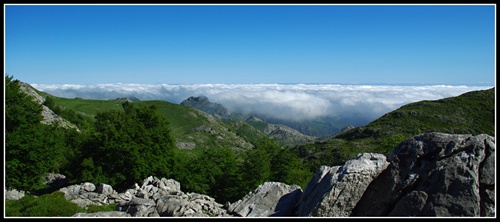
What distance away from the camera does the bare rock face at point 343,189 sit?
23609 millimetres

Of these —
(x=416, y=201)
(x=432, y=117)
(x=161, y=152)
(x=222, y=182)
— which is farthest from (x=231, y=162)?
(x=432, y=117)

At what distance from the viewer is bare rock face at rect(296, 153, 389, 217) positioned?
2361cm

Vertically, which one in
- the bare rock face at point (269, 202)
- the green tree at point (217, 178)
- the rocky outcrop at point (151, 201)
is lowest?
the green tree at point (217, 178)

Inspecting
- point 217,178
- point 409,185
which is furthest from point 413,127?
point 409,185

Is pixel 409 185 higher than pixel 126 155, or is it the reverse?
pixel 409 185

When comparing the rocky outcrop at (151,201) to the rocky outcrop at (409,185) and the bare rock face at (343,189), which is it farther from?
the bare rock face at (343,189)

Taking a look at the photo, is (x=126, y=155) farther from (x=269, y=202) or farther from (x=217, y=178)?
(x=269, y=202)

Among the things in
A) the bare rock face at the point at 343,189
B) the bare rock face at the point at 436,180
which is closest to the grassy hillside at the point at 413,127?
the bare rock face at the point at 343,189

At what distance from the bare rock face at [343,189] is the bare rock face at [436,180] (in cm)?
72

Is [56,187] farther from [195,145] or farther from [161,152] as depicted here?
[195,145]

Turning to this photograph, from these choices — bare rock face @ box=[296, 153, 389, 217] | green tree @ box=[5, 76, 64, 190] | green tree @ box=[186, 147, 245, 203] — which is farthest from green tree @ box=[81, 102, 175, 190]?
bare rock face @ box=[296, 153, 389, 217]

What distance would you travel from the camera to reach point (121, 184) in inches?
2210

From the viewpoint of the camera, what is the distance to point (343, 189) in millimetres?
23938

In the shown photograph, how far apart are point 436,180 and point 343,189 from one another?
19.3 feet
